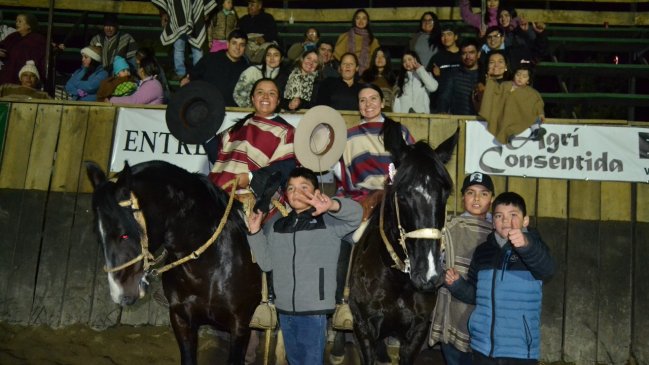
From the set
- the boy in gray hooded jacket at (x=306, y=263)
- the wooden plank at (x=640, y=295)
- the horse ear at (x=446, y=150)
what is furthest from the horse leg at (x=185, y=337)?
the wooden plank at (x=640, y=295)

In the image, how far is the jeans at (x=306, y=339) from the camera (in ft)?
12.8

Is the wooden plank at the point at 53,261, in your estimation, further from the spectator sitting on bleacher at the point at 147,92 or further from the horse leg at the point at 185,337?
the horse leg at the point at 185,337

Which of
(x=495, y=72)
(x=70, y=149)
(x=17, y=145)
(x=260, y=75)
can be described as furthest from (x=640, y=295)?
(x=17, y=145)

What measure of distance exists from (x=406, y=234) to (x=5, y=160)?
5156 millimetres

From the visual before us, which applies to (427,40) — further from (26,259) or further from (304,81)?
(26,259)

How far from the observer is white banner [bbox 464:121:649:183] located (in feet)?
21.4

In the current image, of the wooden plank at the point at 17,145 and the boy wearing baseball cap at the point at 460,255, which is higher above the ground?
the wooden plank at the point at 17,145

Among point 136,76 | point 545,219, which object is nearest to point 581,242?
point 545,219

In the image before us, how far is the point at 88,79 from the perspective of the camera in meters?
8.72

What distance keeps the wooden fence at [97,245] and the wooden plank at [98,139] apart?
0.04 feet

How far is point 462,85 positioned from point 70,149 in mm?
4689

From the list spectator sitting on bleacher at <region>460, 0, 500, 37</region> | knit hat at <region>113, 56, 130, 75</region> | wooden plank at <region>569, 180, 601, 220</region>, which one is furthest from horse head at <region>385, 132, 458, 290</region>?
spectator sitting on bleacher at <region>460, 0, 500, 37</region>

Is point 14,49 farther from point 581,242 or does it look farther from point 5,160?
point 581,242

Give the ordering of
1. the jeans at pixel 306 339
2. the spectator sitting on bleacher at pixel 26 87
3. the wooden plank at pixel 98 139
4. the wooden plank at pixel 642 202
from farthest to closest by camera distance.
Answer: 1. the spectator sitting on bleacher at pixel 26 87
2. the wooden plank at pixel 98 139
3. the wooden plank at pixel 642 202
4. the jeans at pixel 306 339
